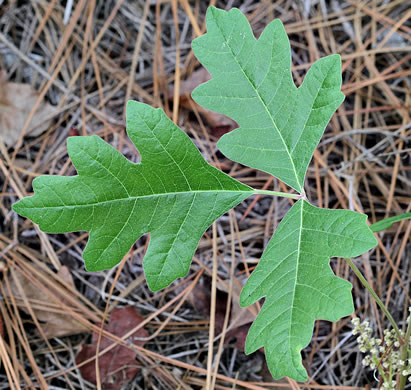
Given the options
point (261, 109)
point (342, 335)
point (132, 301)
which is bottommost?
point (342, 335)

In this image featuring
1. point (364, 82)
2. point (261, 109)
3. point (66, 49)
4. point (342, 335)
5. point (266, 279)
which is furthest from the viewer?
point (66, 49)

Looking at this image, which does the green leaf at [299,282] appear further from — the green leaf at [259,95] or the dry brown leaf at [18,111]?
the dry brown leaf at [18,111]

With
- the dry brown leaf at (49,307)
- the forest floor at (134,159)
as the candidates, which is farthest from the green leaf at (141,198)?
the dry brown leaf at (49,307)

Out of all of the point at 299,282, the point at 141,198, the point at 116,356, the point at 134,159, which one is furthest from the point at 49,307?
the point at 299,282

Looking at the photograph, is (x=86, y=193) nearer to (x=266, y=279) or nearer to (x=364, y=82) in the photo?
(x=266, y=279)

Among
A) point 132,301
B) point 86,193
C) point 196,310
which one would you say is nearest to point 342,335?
point 196,310

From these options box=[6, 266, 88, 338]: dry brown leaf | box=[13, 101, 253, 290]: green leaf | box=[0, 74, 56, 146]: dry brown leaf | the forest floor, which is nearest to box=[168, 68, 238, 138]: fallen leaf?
the forest floor

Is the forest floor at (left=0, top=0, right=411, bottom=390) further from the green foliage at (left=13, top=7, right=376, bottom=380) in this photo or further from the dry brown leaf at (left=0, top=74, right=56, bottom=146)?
the green foliage at (left=13, top=7, right=376, bottom=380)

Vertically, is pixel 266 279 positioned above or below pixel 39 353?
above
